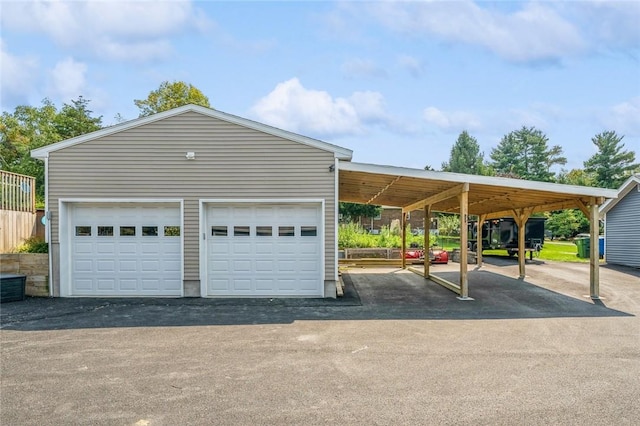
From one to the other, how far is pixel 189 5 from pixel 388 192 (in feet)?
26.3

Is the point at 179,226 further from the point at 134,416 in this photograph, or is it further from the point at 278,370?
the point at 134,416

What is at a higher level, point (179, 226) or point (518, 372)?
point (179, 226)

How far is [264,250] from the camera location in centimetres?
1068

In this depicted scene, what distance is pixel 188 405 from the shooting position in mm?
4262

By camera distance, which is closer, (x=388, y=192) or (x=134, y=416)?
(x=134, y=416)

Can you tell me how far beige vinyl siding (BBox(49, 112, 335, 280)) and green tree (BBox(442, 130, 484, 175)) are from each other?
45.9 m

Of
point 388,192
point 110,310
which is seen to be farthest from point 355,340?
point 388,192

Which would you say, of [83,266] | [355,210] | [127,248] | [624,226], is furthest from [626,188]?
[83,266]

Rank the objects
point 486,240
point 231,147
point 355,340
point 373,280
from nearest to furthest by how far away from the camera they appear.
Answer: point 355,340 < point 231,147 < point 373,280 < point 486,240

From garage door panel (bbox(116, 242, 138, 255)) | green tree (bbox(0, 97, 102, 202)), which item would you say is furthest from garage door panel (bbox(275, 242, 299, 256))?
green tree (bbox(0, 97, 102, 202))

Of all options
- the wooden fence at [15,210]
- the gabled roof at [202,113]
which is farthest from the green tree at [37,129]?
the gabled roof at [202,113]

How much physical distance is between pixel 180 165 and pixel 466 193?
6.88 m

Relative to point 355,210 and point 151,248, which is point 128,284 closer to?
point 151,248

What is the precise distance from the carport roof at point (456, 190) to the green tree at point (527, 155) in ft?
143
